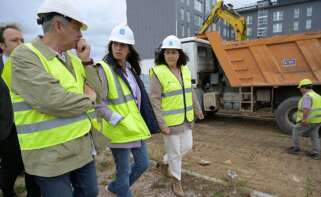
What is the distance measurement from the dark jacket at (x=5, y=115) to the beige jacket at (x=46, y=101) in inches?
37.7

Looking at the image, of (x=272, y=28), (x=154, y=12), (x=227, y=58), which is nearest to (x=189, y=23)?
(x=154, y=12)

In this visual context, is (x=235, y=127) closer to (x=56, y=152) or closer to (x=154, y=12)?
(x=56, y=152)

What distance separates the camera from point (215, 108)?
259 inches

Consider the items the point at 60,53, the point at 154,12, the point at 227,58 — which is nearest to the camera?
the point at 60,53

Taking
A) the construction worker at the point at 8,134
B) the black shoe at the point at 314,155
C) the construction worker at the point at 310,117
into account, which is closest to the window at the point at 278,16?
the construction worker at the point at 310,117

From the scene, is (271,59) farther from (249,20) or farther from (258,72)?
(249,20)

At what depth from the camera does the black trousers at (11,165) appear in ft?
6.91

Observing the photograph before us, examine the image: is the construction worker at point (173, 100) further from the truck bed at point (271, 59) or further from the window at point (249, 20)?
the window at point (249, 20)

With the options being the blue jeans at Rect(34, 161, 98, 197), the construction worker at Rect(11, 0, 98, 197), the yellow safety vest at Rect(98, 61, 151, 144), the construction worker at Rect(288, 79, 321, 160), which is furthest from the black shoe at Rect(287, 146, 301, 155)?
the construction worker at Rect(11, 0, 98, 197)

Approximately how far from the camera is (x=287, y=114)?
5410 millimetres

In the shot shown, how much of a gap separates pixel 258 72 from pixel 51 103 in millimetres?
5515

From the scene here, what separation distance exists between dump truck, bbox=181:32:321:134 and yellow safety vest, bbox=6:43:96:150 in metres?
5.26

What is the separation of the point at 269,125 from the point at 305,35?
250cm

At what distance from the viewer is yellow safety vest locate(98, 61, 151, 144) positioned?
194cm
